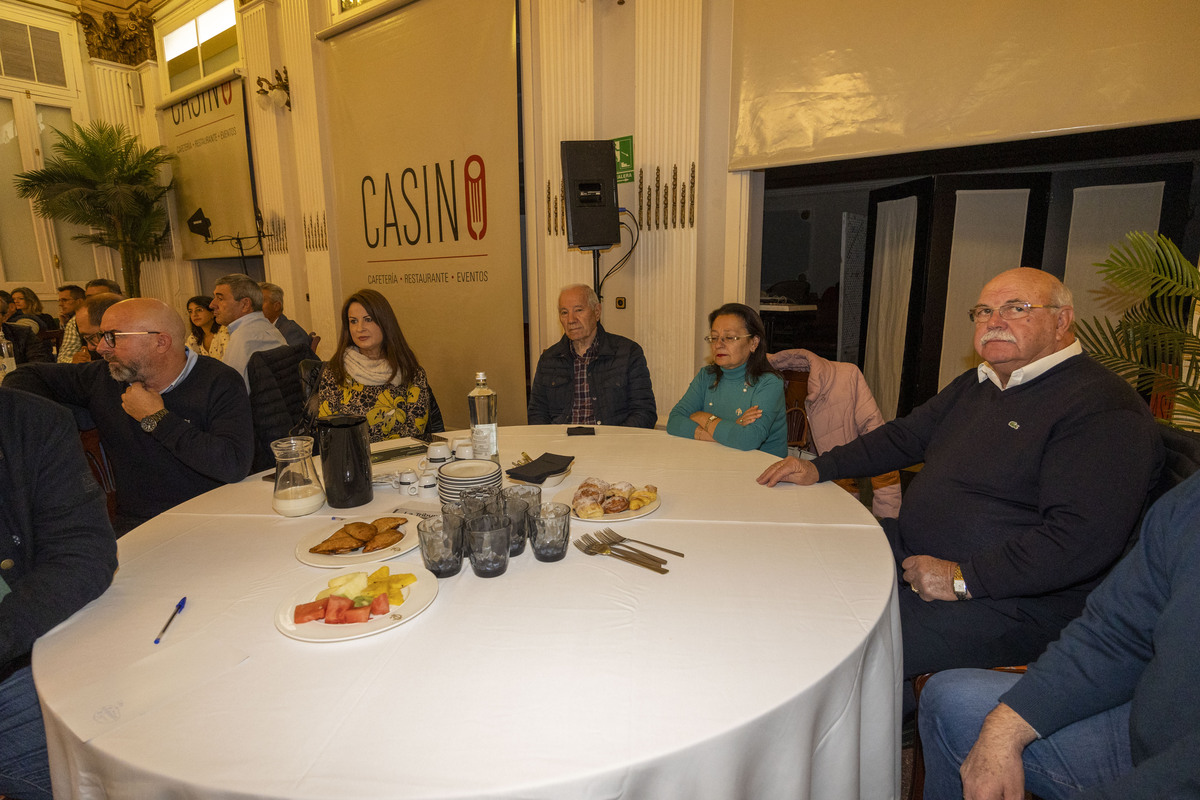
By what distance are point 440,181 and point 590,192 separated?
185 centimetres

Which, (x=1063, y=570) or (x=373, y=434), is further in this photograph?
(x=373, y=434)

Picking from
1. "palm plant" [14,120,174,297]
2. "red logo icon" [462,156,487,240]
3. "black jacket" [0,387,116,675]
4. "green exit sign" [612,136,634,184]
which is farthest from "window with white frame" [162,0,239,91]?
"black jacket" [0,387,116,675]

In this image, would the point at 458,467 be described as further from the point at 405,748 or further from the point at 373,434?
the point at 373,434

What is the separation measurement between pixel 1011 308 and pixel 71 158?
975cm

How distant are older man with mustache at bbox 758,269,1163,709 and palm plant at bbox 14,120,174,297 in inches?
354

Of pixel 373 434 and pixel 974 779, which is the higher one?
pixel 373 434

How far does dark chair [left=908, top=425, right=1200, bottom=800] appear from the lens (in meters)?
1.28

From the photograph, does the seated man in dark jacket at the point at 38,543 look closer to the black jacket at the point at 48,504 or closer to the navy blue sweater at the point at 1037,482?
the black jacket at the point at 48,504

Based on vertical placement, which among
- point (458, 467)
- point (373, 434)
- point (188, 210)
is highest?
point (188, 210)

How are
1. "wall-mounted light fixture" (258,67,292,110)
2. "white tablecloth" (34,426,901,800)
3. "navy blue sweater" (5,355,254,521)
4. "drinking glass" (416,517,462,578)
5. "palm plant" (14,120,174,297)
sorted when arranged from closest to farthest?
"white tablecloth" (34,426,901,800) < "drinking glass" (416,517,462,578) < "navy blue sweater" (5,355,254,521) < "wall-mounted light fixture" (258,67,292,110) < "palm plant" (14,120,174,297)

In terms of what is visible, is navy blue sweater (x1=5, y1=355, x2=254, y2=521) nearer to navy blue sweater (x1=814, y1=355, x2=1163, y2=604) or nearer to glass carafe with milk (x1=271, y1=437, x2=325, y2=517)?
glass carafe with milk (x1=271, y1=437, x2=325, y2=517)

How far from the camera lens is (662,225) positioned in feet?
12.9

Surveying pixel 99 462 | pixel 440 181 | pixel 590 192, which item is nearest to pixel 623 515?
pixel 99 462

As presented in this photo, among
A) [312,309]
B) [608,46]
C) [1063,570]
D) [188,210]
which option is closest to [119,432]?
[1063,570]
